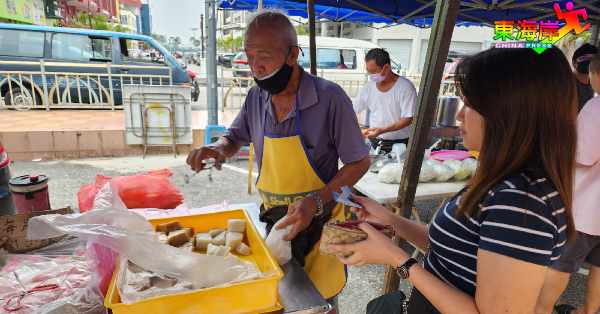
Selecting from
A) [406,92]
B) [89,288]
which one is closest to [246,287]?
[89,288]

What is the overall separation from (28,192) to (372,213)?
1.57m

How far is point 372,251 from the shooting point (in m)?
1.00

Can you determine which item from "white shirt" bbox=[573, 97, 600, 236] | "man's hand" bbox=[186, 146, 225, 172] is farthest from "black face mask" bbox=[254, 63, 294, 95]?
"white shirt" bbox=[573, 97, 600, 236]

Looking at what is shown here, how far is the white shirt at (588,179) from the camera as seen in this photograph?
6.38 feet

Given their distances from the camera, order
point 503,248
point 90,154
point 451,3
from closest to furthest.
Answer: point 503,248, point 451,3, point 90,154

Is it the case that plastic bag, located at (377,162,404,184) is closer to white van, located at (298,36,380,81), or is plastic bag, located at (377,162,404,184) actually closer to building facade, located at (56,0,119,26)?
white van, located at (298,36,380,81)

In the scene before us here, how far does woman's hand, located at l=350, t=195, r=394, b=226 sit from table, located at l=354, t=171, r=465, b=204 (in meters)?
1.29

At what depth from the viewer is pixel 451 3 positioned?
142 centimetres

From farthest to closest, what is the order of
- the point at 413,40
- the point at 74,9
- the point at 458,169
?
the point at 74,9 < the point at 413,40 < the point at 458,169

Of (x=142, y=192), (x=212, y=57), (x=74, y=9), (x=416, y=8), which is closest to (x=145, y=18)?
(x=74, y=9)

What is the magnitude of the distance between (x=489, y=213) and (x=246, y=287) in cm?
67

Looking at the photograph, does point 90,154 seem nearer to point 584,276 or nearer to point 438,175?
point 438,175

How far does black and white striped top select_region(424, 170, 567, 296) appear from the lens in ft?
2.42

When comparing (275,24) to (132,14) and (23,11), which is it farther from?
(132,14)
